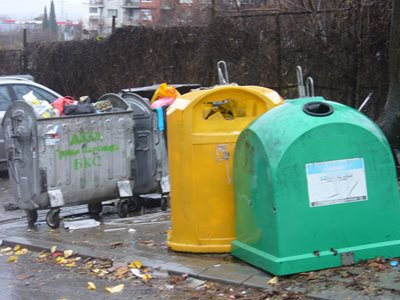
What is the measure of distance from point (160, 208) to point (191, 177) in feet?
8.85

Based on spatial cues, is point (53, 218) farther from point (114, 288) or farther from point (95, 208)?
point (114, 288)

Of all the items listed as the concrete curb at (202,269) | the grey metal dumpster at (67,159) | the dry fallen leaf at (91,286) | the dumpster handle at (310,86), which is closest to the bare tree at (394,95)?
the dumpster handle at (310,86)

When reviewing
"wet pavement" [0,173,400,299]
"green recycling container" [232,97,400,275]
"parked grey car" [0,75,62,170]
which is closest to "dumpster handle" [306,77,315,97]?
"green recycling container" [232,97,400,275]

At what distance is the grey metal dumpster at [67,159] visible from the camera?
7168 millimetres

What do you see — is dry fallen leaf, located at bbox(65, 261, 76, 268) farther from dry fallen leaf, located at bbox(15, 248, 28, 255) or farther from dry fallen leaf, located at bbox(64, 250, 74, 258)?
dry fallen leaf, located at bbox(15, 248, 28, 255)

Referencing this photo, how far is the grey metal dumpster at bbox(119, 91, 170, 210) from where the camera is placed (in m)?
→ 8.00

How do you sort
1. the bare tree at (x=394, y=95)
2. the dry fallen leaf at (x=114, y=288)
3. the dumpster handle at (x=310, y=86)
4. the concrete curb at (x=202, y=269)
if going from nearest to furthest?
the concrete curb at (x=202, y=269), the dry fallen leaf at (x=114, y=288), the dumpster handle at (x=310, y=86), the bare tree at (x=394, y=95)

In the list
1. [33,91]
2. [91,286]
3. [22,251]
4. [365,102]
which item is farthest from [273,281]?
[33,91]

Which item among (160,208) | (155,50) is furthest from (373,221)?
(155,50)

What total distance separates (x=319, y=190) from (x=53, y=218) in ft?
11.7

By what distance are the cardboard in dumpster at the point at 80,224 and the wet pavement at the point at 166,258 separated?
0.07m

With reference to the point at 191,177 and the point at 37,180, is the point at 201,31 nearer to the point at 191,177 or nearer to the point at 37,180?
the point at 37,180

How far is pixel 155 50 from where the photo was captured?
574 inches

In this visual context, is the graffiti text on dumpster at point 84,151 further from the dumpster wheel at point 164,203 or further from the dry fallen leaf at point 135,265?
the dry fallen leaf at point 135,265
